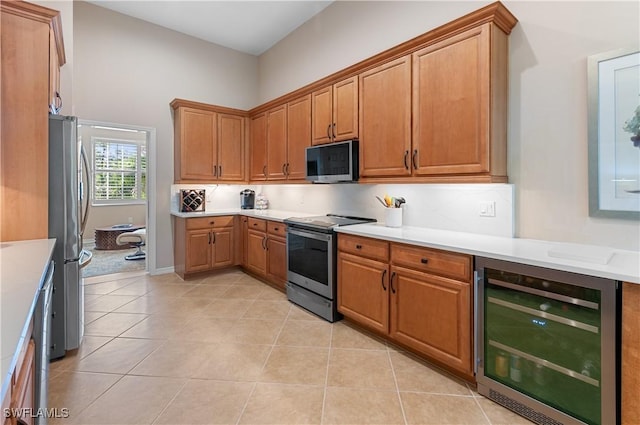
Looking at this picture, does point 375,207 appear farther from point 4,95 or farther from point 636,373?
point 4,95

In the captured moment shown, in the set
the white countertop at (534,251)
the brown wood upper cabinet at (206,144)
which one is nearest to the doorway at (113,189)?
the brown wood upper cabinet at (206,144)

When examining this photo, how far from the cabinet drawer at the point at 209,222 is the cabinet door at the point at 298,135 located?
3.88 feet

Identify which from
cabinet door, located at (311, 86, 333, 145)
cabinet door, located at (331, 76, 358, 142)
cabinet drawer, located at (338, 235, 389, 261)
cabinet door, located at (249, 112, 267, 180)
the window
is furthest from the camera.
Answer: the window

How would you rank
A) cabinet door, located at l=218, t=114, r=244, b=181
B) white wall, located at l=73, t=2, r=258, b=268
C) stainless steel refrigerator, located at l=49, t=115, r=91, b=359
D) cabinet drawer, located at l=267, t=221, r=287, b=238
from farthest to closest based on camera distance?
1. cabinet door, located at l=218, t=114, r=244, b=181
2. white wall, located at l=73, t=2, r=258, b=268
3. cabinet drawer, located at l=267, t=221, r=287, b=238
4. stainless steel refrigerator, located at l=49, t=115, r=91, b=359

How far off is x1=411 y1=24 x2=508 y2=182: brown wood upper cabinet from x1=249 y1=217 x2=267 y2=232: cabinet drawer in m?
2.22

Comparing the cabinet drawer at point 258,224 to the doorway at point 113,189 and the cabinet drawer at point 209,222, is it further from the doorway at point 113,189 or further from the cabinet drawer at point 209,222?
the doorway at point 113,189

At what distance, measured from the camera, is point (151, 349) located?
2475mm

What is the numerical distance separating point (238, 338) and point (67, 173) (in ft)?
6.05

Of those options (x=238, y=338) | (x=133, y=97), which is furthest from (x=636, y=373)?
(x=133, y=97)

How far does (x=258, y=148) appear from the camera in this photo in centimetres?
465

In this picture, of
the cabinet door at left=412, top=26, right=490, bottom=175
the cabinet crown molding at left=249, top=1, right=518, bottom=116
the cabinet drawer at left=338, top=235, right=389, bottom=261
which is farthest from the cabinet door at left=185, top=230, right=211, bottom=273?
the cabinet door at left=412, top=26, right=490, bottom=175

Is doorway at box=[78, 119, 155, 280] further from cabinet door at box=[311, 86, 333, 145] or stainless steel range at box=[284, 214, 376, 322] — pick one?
cabinet door at box=[311, 86, 333, 145]

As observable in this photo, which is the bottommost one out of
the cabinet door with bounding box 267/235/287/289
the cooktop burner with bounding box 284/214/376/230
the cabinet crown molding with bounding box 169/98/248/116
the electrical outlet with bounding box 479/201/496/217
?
the cabinet door with bounding box 267/235/287/289

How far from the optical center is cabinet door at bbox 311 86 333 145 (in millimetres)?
3342
